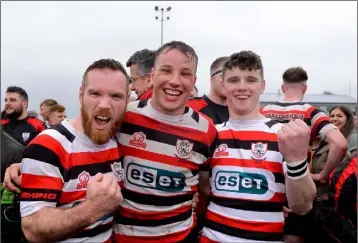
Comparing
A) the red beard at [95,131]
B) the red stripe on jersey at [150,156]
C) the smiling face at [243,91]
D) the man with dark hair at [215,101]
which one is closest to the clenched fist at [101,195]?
the red beard at [95,131]

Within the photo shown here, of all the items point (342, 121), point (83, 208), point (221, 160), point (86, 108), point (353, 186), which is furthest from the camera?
point (342, 121)

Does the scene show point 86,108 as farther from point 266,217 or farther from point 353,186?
point 353,186

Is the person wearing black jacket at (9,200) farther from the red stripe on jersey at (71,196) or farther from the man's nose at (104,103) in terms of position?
the man's nose at (104,103)

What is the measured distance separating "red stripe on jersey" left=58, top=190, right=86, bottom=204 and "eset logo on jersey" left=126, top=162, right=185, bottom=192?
0.38m

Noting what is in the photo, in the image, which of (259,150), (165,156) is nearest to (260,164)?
(259,150)

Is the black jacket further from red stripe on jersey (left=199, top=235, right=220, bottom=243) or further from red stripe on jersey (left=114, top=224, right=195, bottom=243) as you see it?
red stripe on jersey (left=199, top=235, right=220, bottom=243)

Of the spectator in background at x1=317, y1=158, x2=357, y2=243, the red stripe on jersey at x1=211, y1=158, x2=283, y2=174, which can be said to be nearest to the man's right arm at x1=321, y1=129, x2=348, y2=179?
the spectator in background at x1=317, y1=158, x2=357, y2=243

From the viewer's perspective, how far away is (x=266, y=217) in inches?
86.1

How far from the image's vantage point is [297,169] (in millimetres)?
2000

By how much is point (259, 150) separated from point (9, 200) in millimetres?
1929

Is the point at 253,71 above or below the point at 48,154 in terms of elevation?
above

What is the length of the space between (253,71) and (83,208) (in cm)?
135

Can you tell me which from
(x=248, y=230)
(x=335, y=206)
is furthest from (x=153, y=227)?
(x=335, y=206)

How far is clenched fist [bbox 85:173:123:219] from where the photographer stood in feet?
5.58
